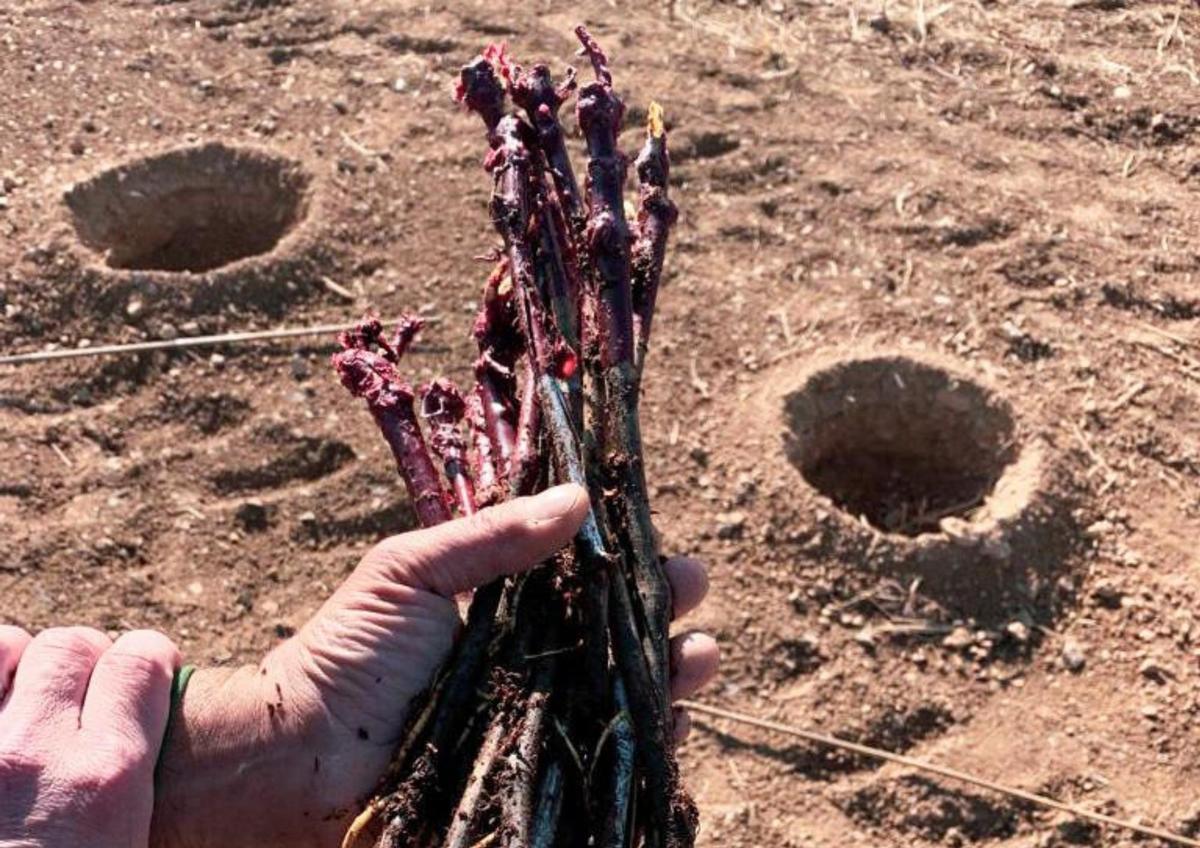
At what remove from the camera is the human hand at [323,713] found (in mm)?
2156

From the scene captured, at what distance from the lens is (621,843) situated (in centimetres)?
190

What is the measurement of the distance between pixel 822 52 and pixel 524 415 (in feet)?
11.5

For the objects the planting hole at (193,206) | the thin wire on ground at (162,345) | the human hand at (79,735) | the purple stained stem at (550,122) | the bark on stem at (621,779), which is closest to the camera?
the human hand at (79,735)

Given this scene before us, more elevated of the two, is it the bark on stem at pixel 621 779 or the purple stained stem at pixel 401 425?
the purple stained stem at pixel 401 425

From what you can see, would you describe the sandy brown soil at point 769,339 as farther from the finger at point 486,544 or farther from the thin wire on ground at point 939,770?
the finger at point 486,544

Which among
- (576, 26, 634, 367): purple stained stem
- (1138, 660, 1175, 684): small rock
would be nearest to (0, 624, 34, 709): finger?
(576, 26, 634, 367): purple stained stem

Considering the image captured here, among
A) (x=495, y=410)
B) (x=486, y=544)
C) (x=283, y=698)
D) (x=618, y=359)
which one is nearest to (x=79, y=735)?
(x=283, y=698)

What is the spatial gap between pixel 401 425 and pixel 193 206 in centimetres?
271

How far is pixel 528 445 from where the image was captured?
2277 millimetres

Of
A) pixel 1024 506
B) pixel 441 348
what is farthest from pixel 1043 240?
pixel 441 348

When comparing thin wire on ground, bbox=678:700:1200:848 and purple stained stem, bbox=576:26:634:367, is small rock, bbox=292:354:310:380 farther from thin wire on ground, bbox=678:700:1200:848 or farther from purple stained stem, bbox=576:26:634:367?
purple stained stem, bbox=576:26:634:367

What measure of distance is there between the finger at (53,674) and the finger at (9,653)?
1 centimetres

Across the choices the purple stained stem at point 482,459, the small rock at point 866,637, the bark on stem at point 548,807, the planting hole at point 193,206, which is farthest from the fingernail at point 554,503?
the planting hole at point 193,206

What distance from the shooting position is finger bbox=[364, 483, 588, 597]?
2.00m
